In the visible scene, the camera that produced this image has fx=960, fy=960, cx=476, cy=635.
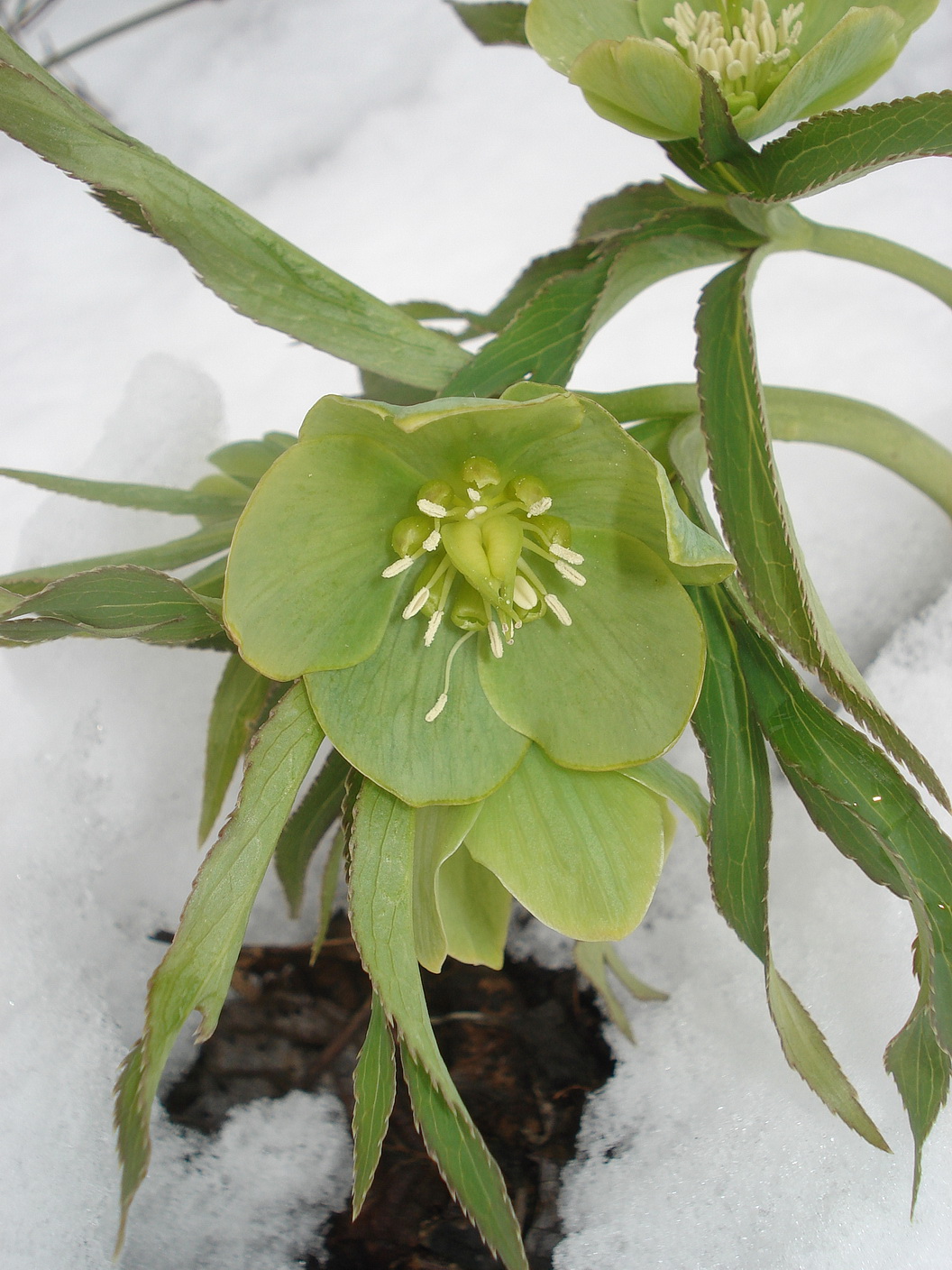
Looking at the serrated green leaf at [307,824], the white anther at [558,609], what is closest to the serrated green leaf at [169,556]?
the serrated green leaf at [307,824]

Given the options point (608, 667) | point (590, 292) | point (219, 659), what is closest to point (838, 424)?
point (590, 292)

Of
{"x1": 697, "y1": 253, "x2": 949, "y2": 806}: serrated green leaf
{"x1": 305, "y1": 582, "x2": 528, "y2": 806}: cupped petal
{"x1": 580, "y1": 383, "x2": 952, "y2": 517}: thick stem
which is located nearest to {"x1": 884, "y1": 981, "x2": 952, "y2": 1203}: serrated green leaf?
{"x1": 697, "y1": 253, "x2": 949, "y2": 806}: serrated green leaf

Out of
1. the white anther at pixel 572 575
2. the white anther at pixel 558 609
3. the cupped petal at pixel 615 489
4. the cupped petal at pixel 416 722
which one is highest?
the cupped petal at pixel 615 489

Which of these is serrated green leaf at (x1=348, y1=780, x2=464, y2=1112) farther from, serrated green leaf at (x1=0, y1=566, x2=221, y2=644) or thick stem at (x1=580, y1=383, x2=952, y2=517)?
thick stem at (x1=580, y1=383, x2=952, y2=517)

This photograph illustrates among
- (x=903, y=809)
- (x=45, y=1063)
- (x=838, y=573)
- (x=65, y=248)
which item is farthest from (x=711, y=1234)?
(x=65, y=248)

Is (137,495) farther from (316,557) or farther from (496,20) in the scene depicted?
(496,20)

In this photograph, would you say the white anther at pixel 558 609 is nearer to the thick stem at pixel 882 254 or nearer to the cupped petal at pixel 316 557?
the cupped petal at pixel 316 557
